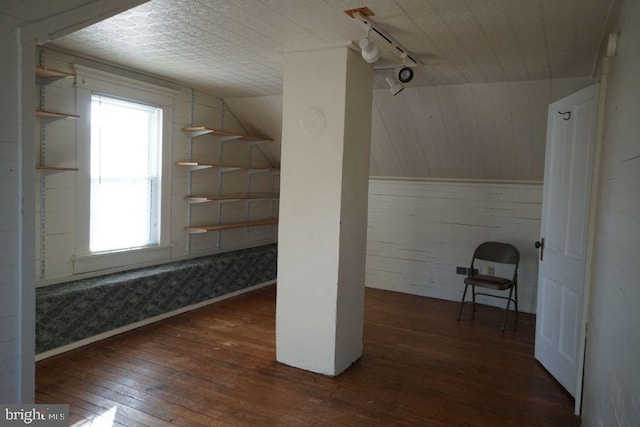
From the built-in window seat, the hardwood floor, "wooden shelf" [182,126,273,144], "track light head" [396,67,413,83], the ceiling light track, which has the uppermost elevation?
the ceiling light track

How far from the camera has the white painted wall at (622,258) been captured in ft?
3.72

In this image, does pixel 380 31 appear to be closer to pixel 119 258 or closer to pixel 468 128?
pixel 468 128

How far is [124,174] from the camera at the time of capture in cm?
401

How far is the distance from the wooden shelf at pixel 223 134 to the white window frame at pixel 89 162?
0.27m

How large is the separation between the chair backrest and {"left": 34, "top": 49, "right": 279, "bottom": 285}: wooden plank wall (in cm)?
285

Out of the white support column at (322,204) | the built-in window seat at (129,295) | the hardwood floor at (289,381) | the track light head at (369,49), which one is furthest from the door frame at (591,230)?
the built-in window seat at (129,295)

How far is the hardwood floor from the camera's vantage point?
2.59 metres

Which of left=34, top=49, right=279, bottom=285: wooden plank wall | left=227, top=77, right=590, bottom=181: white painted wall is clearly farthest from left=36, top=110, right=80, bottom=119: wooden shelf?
left=227, top=77, right=590, bottom=181: white painted wall

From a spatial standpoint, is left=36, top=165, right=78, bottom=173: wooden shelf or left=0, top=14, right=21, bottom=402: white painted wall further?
left=36, top=165, right=78, bottom=173: wooden shelf

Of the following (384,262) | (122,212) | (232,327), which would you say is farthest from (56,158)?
(384,262)

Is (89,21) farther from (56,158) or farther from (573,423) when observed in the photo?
(573,423)

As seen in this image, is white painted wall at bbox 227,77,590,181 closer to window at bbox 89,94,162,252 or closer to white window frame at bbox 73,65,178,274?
white window frame at bbox 73,65,178,274

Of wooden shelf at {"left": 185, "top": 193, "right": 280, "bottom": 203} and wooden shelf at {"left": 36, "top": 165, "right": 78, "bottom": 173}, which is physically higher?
wooden shelf at {"left": 36, "top": 165, "right": 78, "bottom": 173}

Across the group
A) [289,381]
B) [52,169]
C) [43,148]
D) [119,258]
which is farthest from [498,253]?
[43,148]
